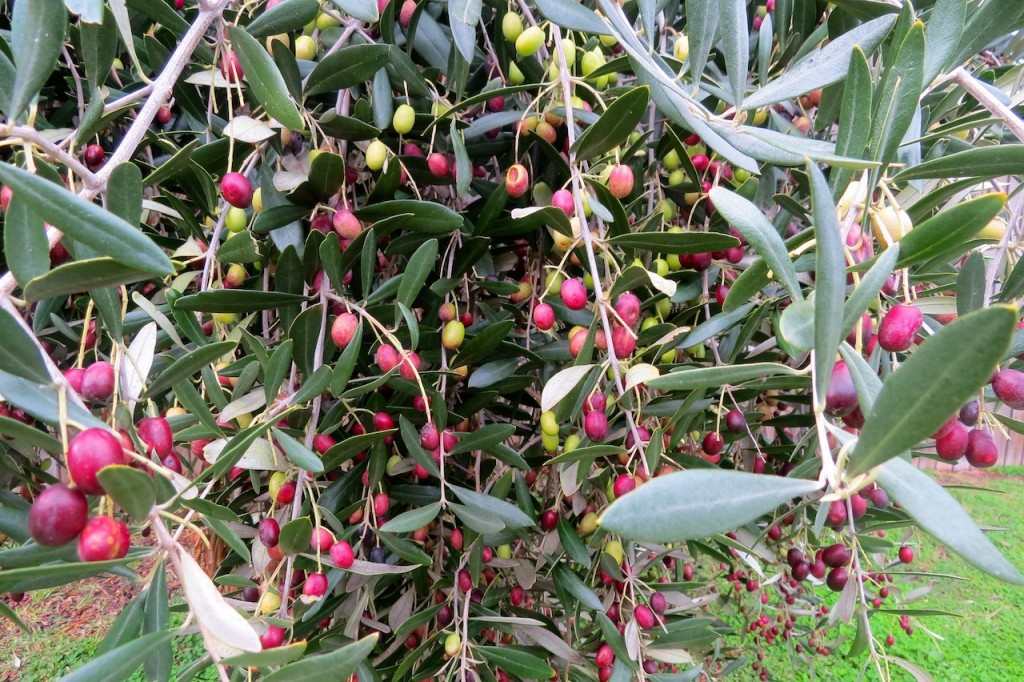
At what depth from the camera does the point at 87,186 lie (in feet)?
1.72

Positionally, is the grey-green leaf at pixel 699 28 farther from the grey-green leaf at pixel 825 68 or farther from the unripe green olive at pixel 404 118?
the unripe green olive at pixel 404 118

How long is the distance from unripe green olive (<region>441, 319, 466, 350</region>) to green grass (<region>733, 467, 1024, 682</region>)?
6.94 ft

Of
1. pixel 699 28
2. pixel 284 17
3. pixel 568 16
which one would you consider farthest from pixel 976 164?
pixel 284 17

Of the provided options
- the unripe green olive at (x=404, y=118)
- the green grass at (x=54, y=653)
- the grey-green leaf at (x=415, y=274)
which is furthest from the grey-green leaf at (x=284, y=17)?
the green grass at (x=54, y=653)

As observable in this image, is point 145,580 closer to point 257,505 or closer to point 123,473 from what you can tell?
point 123,473

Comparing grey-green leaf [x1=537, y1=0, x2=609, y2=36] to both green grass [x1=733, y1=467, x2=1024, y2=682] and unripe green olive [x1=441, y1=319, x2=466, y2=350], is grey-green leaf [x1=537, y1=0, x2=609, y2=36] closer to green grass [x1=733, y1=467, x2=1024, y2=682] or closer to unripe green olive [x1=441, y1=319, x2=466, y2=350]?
unripe green olive [x1=441, y1=319, x2=466, y2=350]

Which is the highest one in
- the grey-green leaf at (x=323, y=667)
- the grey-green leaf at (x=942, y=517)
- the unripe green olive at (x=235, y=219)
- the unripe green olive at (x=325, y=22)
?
the unripe green olive at (x=325, y=22)

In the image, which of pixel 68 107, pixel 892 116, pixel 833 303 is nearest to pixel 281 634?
pixel 833 303

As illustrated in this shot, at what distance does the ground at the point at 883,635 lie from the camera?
8.89 feet

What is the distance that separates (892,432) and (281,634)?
0.70 meters

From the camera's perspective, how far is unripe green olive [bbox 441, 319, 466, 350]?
89cm

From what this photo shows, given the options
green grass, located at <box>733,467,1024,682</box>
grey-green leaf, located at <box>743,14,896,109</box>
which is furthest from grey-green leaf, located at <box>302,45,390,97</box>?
green grass, located at <box>733,467,1024,682</box>

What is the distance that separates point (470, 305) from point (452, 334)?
0.18 m

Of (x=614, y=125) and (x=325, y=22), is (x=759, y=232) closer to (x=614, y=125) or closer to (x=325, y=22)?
(x=614, y=125)
